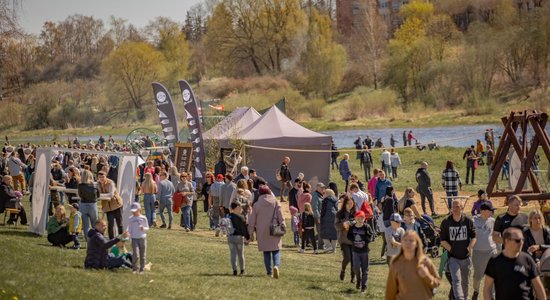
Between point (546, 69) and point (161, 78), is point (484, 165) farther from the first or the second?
point (161, 78)

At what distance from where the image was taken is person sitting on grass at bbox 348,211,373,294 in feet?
43.3

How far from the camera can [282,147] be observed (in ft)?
99.1

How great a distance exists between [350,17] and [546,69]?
54.7 meters

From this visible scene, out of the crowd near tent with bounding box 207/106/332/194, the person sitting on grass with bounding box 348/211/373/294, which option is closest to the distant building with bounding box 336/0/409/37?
the crowd near tent with bounding box 207/106/332/194

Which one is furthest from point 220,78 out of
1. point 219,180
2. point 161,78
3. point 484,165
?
point 219,180

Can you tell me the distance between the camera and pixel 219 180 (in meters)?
21.0

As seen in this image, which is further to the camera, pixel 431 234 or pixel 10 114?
pixel 10 114

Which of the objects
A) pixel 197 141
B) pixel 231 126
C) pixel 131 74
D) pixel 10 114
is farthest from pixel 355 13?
pixel 197 141

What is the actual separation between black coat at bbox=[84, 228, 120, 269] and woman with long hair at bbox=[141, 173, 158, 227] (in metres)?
7.28

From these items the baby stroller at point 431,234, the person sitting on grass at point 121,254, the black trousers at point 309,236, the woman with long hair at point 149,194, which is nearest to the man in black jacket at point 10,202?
the woman with long hair at point 149,194

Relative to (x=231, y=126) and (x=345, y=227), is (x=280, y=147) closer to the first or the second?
(x=231, y=126)

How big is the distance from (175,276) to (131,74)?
89170 mm

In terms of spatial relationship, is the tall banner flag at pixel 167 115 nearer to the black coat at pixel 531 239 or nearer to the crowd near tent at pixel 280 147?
the crowd near tent at pixel 280 147

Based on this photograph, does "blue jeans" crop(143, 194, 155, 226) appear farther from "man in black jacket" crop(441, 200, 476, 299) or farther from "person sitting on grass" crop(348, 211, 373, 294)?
"man in black jacket" crop(441, 200, 476, 299)
